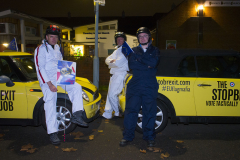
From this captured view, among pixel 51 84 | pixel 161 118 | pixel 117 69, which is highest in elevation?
pixel 117 69

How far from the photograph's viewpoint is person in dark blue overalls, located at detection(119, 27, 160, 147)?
12.7 ft

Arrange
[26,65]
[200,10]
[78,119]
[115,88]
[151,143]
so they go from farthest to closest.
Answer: [200,10] → [115,88] → [26,65] → [78,119] → [151,143]

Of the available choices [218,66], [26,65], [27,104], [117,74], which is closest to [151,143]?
[117,74]

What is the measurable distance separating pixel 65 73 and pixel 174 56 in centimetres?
222

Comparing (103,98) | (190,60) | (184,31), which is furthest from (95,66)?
(184,31)

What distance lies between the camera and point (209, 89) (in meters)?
4.25

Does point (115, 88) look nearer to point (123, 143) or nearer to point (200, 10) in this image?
point (123, 143)

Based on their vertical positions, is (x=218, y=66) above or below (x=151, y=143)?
above

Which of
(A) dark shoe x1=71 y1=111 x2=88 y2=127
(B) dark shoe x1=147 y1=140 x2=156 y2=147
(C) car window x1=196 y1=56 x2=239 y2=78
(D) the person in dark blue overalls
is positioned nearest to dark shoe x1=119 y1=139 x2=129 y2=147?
(D) the person in dark blue overalls

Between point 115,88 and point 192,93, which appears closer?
point 192,93

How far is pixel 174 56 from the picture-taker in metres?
4.36

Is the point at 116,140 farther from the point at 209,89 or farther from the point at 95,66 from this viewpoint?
the point at 95,66

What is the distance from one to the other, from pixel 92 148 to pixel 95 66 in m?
4.59

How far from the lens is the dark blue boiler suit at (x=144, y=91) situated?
3871mm
